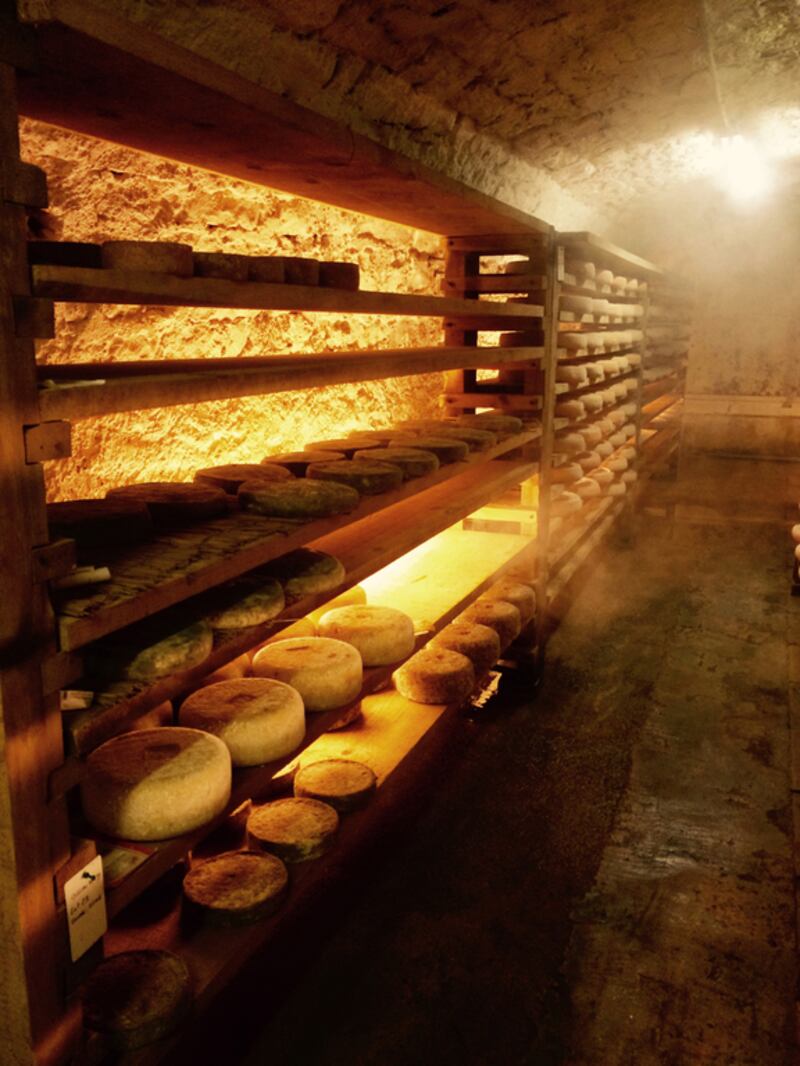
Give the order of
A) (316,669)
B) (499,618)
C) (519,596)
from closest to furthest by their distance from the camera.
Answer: (316,669)
(499,618)
(519,596)

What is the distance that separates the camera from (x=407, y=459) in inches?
109

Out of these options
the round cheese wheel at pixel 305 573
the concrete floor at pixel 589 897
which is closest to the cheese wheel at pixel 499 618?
the concrete floor at pixel 589 897

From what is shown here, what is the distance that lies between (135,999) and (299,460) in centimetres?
159

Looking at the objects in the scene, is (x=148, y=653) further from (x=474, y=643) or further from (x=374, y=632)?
(x=474, y=643)

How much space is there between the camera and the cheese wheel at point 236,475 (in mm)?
2381

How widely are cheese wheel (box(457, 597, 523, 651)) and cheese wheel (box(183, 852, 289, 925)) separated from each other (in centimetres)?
182

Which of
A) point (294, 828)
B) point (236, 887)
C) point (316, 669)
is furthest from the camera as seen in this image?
point (316, 669)

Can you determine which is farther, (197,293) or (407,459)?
(407,459)

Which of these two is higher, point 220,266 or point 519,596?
point 220,266

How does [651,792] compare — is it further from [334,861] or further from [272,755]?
[272,755]

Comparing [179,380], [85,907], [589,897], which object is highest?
[179,380]

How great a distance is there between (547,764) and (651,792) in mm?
455

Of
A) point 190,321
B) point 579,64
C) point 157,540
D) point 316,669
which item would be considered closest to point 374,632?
point 316,669

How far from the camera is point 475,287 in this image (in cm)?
409
